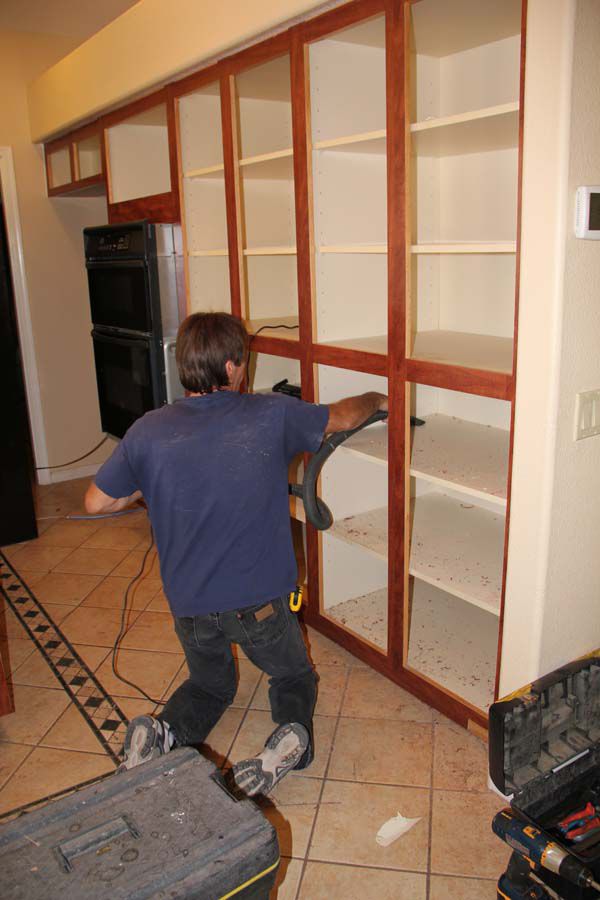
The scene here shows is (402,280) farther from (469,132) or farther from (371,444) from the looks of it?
(371,444)

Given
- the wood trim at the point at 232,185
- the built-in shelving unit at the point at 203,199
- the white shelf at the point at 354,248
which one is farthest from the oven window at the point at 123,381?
the white shelf at the point at 354,248

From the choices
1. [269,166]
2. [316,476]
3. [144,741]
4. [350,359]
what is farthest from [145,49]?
[144,741]

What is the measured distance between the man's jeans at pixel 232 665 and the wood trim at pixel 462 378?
761 millimetres

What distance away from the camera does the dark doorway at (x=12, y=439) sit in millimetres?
3602

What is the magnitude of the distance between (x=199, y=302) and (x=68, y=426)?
199cm

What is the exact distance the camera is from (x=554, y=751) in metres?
1.76

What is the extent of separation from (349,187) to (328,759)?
6.00 feet

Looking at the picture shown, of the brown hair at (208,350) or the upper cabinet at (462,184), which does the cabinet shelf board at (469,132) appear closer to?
the upper cabinet at (462,184)

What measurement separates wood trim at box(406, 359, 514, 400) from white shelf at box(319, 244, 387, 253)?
0.36 metres

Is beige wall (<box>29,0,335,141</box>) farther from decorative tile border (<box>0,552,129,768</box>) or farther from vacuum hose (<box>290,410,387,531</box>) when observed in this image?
decorative tile border (<box>0,552,129,768</box>)

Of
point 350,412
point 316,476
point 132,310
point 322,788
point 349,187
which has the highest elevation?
point 349,187

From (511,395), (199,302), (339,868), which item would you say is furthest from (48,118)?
(339,868)

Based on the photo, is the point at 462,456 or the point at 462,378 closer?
the point at 462,378

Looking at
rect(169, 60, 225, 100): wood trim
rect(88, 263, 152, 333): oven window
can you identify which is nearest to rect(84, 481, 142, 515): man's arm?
rect(88, 263, 152, 333): oven window
